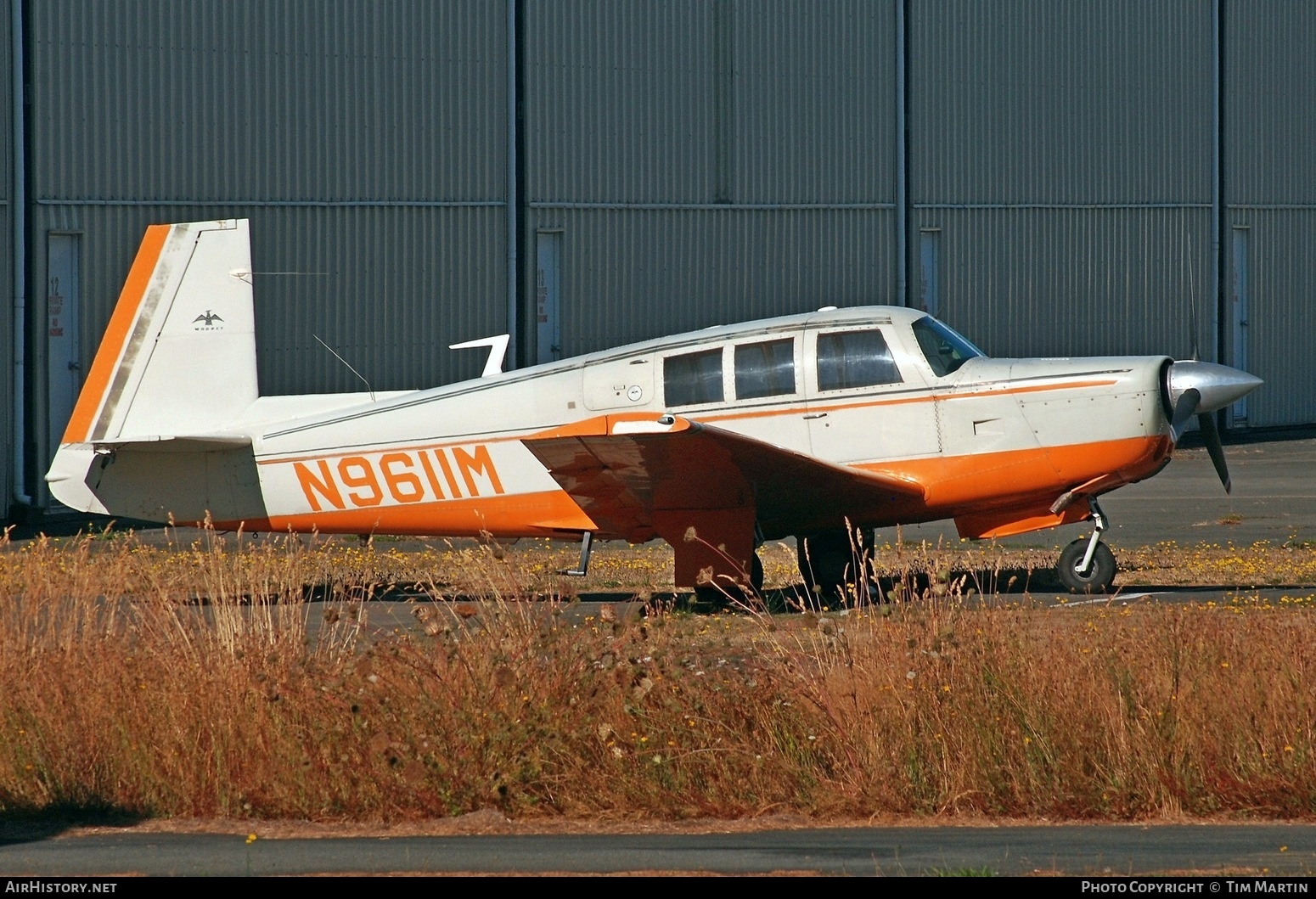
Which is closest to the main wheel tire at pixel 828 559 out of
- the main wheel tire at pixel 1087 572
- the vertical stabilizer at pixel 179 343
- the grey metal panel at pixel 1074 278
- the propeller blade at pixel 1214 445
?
the main wheel tire at pixel 1087 572

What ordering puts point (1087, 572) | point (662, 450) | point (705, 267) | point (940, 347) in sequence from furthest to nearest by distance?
1. point (705, 267)
2. point (1087, 572)
3. point (940, 347)
4. point (662, 450)

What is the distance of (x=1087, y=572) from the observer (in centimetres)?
1248

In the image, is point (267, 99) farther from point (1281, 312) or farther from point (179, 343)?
point (1281, 312)

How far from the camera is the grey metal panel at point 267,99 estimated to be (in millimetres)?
18734

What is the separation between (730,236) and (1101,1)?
8481 millimetres

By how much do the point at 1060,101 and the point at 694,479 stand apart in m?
18.3

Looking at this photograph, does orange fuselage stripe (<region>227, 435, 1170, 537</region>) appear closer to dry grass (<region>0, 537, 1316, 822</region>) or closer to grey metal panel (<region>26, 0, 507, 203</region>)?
dry grass (<region>0, 537, 1316, 822</region>)

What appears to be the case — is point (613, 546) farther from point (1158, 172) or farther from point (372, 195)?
Result: point (1158, 172)

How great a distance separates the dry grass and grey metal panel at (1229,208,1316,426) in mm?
23085

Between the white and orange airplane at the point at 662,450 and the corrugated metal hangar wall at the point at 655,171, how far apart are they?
21.1ft

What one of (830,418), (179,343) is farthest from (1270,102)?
(179,343)

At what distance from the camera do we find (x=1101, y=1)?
1107 inches

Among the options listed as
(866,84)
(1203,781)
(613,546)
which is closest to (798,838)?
(1203,781)

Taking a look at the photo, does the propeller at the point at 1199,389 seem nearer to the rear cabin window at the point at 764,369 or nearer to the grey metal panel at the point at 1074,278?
the rear cabin window at the point at 764,369
